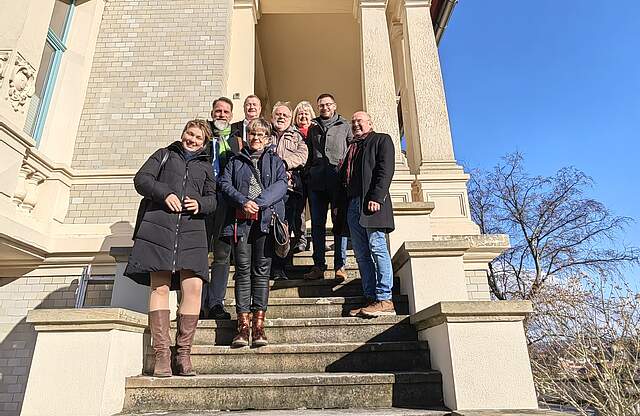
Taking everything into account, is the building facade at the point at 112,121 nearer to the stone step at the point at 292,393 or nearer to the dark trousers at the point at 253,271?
the stone step at the point at 292,393

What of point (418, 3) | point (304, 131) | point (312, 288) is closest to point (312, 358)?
point (312, 288)

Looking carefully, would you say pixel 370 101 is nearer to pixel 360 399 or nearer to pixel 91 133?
pixel 91 133

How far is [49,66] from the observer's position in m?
5.94

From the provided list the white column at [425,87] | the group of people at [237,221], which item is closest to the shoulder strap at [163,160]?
the group of people at [237,221]

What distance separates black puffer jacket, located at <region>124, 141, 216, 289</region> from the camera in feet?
9.08

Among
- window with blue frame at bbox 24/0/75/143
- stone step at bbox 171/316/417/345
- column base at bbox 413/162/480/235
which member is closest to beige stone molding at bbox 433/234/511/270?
column base at bbox 413/162/480/235

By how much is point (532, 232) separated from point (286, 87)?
12.3 metres

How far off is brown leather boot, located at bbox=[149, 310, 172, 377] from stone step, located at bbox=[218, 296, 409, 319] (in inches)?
39.0

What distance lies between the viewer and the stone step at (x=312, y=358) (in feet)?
9.63

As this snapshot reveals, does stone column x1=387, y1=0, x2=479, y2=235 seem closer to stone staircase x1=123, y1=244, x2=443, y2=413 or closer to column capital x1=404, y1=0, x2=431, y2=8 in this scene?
column capital x1=404, y1=0, x2=431, y2=8

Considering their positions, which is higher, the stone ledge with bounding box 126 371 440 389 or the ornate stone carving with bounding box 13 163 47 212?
the ornate stone carving with bounding box 13 163 47 212

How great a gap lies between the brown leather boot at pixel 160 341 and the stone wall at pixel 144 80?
10.5 ft

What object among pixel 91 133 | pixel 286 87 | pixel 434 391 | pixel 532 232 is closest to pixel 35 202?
pixel 91 133

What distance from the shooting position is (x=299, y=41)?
1052 centimetres
